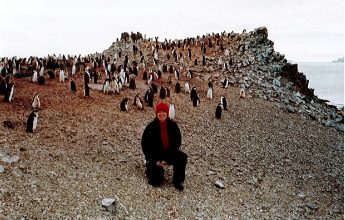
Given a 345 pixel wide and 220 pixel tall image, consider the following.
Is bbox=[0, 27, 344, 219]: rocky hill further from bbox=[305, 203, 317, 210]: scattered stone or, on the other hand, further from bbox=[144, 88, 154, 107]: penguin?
bbox=[144, 88, 154, 107]: penguin

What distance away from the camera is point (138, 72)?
2252 cm

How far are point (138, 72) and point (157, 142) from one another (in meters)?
13.3

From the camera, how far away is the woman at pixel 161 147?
9531 mm

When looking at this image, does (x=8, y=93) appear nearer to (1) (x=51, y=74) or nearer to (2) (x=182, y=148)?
(1) (x=51, y=74)

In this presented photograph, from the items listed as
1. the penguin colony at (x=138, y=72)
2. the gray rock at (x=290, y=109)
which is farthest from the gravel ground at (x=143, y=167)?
the gray rock at (x=290, y=109)

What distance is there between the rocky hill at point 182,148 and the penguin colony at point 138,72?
0.23 m

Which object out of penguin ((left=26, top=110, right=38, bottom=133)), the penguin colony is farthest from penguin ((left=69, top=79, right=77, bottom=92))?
penguin ((left=26, top=110, right=38, bottom=133))

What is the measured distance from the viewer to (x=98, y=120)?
44.7ft

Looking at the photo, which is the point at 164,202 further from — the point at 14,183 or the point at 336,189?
the point at 336,189

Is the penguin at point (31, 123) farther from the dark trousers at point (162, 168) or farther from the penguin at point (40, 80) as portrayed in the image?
the penguin at point (40, 80)

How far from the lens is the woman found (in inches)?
375

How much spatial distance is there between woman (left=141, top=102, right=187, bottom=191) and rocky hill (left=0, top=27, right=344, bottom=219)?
17.0 inches

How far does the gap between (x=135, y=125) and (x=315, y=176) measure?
6.00 metres

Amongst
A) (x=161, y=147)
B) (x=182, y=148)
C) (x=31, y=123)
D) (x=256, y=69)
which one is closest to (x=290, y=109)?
(x=256, y=69)
